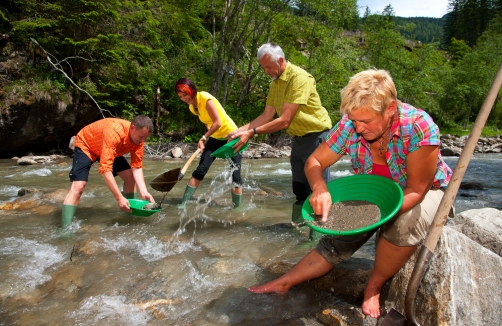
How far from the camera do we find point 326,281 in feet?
7.72

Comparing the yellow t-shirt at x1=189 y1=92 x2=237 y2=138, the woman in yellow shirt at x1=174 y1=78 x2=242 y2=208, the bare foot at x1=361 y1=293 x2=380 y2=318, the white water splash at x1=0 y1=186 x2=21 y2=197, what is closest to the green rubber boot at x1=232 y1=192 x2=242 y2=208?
the woman in yellow shirt at x1=174 y1=78 x2=242 y2=208

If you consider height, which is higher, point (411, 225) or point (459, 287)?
point (411, 225)

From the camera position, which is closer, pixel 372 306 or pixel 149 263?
pixel 372 306

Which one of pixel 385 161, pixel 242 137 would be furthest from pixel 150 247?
pixel 385 161

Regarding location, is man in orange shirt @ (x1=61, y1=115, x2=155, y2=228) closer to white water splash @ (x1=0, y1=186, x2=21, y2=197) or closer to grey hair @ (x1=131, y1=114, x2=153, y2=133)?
grey hair @ (x1=131, y1=114, x2=153, y2=133)

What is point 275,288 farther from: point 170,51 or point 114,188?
point 170,51

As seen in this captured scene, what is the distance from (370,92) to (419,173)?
0.47 metres

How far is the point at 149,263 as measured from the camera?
2.86m

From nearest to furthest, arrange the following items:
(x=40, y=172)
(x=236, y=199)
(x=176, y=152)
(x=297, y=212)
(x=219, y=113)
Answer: (x=297, y=212) < (x=219, y=113) < (x=236, y=199) < (x=40, y=172) < (x=176, y=152)

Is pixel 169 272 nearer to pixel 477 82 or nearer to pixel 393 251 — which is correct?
pixel 393 251

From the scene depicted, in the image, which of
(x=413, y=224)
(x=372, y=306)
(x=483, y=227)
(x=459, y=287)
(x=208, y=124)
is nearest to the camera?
(x=459, y=287)

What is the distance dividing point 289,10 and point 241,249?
47.2ft

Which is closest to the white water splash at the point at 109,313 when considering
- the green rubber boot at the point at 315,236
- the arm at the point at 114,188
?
the arm at the point at 114,188

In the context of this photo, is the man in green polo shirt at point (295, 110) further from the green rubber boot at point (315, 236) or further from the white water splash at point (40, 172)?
the white water splash at point (40, 172)
